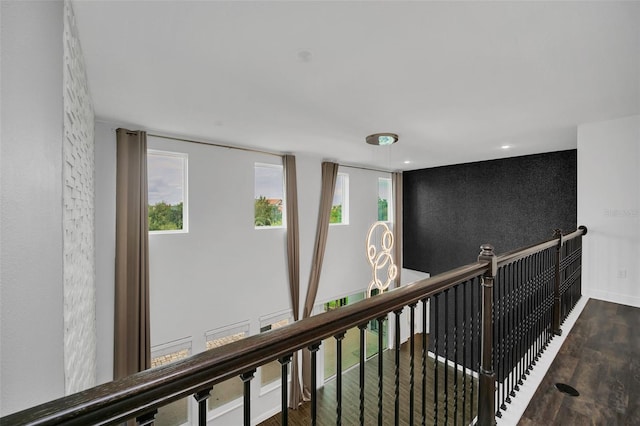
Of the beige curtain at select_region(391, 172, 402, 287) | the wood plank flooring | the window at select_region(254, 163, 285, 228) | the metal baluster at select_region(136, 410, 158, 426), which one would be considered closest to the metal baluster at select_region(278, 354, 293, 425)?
the metal baluster at select_region(136, 410, 158, 426)

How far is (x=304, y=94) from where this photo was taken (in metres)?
2.60

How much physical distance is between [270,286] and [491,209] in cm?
479

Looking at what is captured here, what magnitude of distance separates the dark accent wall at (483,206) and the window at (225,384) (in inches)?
189

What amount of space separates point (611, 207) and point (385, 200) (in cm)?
453

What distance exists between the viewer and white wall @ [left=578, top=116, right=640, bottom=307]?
3182 mm

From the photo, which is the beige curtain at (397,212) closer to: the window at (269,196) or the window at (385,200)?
the window at (385,200)

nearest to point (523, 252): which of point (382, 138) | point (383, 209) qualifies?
point (382, 138)

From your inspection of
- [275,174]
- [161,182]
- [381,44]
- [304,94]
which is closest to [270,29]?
[381,44]

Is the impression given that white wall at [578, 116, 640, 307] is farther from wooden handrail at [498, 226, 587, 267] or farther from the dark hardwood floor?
wooden handrail at [498, 226, 587, 267]

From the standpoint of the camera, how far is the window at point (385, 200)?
7.34 metres

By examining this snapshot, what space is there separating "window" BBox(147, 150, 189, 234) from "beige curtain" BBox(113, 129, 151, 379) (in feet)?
1.11

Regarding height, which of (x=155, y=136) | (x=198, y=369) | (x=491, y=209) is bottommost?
(x=198, y=369)

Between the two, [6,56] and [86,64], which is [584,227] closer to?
[6,56]

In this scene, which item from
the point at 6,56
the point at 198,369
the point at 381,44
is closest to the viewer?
the point at 198,369
